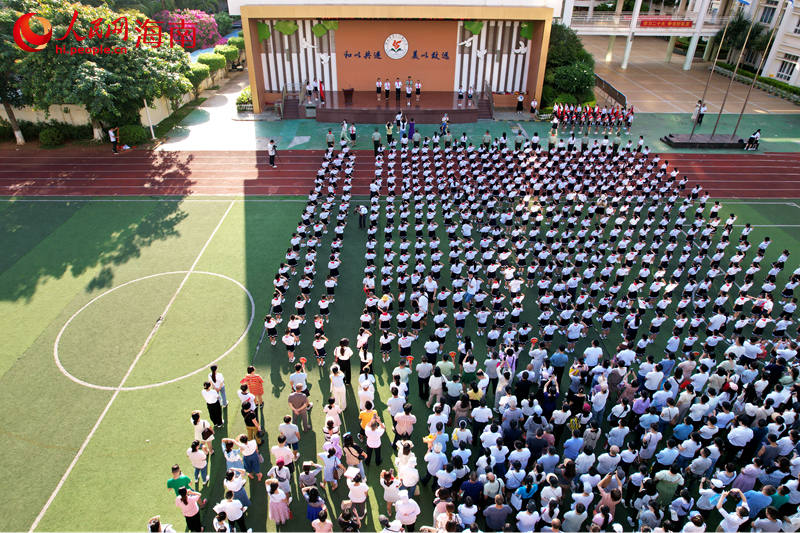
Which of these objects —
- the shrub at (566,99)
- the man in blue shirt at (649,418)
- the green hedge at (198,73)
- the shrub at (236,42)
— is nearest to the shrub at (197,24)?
the shrub at (236,42)

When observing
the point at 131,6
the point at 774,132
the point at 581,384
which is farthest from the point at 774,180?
the point at 131,6

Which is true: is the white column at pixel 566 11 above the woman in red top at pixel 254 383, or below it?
above

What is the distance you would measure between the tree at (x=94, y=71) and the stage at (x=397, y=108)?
24.0ft

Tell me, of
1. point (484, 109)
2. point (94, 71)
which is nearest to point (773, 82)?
point (484, 109)

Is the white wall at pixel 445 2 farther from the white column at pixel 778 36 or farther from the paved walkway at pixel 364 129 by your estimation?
the white column at pixel 778 36

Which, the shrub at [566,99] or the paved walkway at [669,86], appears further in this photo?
the paved walkway at [669,86]

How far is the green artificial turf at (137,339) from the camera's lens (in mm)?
9078

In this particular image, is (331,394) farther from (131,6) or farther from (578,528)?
(131,6)

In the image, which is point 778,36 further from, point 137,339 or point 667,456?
point 137,339

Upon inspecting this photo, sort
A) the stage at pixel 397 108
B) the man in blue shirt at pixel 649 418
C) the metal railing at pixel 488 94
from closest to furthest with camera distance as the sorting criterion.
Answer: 1. the man in blue shirt at pixel 649 418
2. the stage at pixel 397 108
3. the metal railing at pixel 488 94

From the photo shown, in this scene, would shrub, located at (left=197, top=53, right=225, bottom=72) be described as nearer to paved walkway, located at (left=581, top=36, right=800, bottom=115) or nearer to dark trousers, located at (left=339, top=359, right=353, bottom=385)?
paved walkway, located at (left=581, top=36, right=800, bottom=115)

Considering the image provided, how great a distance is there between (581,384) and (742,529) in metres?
3.43

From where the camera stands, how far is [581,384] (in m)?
10.3

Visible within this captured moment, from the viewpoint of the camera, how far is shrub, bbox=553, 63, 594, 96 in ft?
92.0
